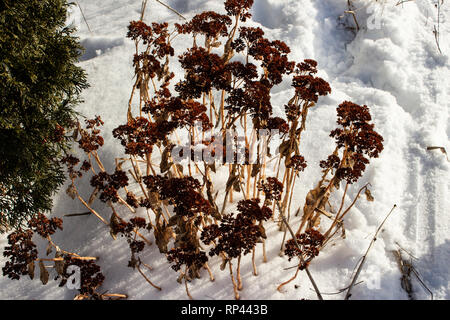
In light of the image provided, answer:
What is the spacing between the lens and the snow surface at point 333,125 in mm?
2221

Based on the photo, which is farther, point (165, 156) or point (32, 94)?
point (32, 94)

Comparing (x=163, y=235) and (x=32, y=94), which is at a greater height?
(x=32, y=94)

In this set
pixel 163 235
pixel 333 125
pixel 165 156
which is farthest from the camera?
pixel 333 125

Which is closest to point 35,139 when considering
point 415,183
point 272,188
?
point 272,188

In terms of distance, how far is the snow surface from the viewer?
222 centimetres

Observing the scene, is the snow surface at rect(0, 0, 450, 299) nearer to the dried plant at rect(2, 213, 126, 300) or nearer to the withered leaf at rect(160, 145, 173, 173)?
the dried plant at rect(2, 213, 126, 300)

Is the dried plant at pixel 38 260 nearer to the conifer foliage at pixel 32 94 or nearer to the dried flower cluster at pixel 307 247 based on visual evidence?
the conifer foliage at pixel 32 94

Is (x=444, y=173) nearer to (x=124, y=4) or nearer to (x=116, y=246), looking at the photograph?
(x=116, y=246)

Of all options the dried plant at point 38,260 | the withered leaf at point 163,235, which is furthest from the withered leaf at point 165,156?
the dried plant at point 38,260

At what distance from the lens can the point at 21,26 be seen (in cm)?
194

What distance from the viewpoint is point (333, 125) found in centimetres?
319

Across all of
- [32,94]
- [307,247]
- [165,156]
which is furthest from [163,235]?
[32,94]

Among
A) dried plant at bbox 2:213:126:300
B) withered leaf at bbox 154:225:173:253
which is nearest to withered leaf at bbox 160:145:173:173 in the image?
withered leaf at bbox 154:225:173:253

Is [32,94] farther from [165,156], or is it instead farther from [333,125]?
[333,125]
